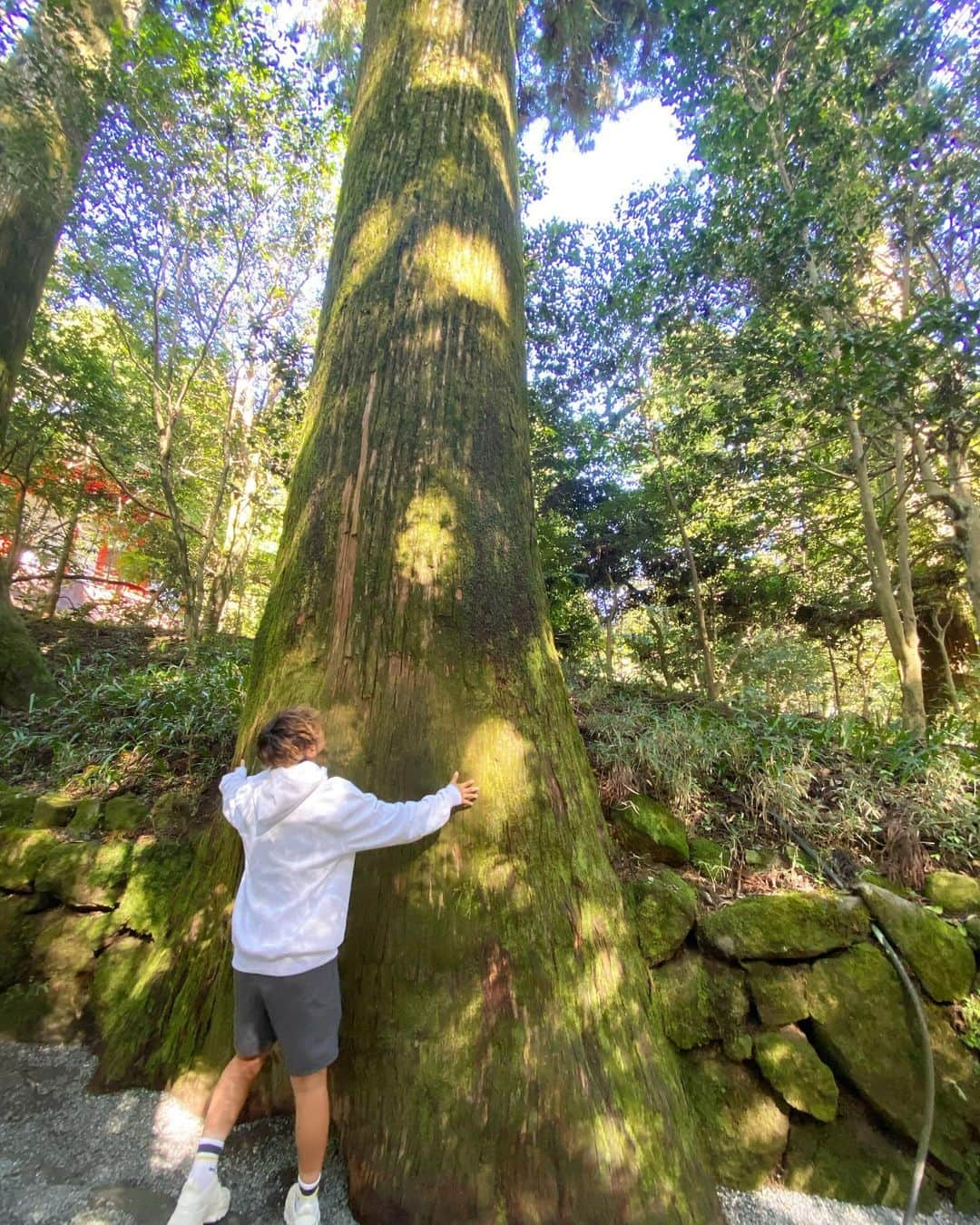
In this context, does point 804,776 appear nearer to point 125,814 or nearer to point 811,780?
point 811,780

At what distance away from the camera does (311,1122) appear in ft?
5.44

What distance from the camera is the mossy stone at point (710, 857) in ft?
9.25

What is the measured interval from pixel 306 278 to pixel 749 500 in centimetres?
701

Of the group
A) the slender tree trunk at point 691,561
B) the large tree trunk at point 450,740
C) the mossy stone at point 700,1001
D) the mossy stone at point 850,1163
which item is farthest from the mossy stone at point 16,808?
the slender tree trunk at point 691,561

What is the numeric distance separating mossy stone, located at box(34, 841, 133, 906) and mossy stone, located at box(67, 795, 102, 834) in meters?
0.15

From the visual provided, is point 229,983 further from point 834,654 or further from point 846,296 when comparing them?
point 834,654

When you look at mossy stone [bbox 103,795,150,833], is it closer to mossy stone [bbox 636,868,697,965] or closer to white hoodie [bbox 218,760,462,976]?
white hoodie [bbox 218,760,462,976]

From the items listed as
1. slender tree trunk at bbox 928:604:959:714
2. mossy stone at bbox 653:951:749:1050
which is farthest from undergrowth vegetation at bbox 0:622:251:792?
slender tree trunk at bbox 928:604:959:714

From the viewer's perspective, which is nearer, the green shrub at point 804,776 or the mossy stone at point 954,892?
the mossy stone at point 954,892

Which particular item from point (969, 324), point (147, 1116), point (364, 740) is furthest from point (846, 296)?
point (147, 1116)

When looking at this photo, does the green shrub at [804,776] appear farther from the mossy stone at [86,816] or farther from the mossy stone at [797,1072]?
the mossy stone at [86,816]

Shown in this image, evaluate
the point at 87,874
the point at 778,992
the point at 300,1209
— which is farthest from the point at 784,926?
the point at 87,874

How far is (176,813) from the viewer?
2.87 metres

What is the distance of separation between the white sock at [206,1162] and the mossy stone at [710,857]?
7.39ft
